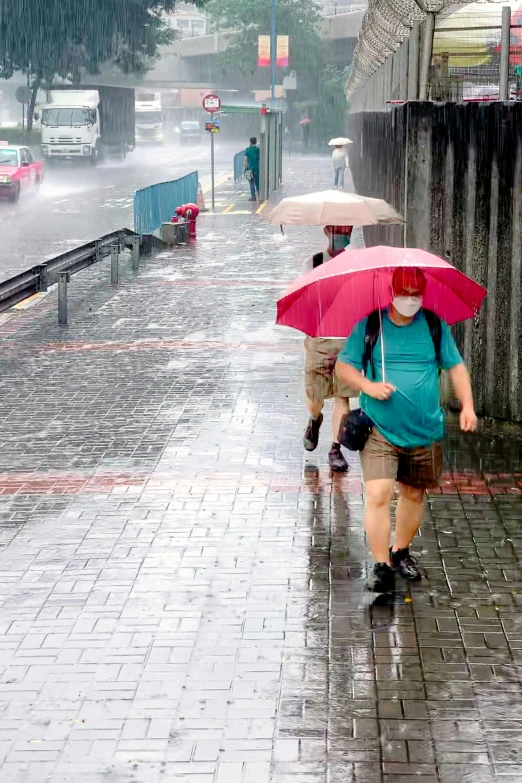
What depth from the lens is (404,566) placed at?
695 centimetres

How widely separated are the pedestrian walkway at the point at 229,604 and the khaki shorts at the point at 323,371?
528 mm

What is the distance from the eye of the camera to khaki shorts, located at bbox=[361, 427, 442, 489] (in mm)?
6652

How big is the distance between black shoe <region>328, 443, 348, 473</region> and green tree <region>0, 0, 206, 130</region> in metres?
49.7

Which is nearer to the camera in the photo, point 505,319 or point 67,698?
point 67,698

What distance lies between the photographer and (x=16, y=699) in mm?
5531

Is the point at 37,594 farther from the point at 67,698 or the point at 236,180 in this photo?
the point at 236,180

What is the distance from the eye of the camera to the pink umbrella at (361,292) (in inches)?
253

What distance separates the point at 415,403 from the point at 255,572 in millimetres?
1338

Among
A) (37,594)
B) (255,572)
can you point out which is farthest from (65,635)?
(255,572)

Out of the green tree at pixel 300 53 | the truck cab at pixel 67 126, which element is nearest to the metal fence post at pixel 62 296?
the truck cab at pixel 67 126

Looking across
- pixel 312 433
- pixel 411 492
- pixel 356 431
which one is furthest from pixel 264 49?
pixel 356 431

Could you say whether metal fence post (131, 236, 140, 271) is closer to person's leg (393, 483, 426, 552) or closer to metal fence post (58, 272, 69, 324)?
metal fence post (58, 272, 69, 324)

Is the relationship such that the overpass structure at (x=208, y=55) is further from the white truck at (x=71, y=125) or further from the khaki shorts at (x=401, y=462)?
the khaki shorts at (x=401, y=462)

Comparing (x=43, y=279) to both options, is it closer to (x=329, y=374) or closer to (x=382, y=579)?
(x=329, y=374)
